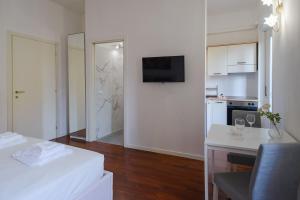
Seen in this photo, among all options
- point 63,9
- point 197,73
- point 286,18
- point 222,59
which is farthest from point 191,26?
point 63,9

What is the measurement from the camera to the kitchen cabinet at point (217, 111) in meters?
4.36

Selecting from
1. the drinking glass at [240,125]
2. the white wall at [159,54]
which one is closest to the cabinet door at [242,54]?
the white wall at [159,54]

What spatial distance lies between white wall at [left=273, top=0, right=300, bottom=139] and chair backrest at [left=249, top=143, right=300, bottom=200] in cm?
50

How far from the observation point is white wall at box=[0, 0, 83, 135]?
3.30 meters

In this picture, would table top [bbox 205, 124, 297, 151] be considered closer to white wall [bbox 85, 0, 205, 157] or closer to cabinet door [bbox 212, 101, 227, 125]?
white wall [bbox 85, 0, 205, 157]

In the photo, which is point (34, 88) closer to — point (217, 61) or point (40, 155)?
point (40, 155)

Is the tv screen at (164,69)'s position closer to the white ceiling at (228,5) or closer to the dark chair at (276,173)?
the white ceiling at (228,5)

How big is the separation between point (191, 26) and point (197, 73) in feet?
2.36

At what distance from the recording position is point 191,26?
3.06m

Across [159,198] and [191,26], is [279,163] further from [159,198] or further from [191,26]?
[191,26]

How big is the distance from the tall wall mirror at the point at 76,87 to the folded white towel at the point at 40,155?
2637mm

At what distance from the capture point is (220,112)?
438 cm

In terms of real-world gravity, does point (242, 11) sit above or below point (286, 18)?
above

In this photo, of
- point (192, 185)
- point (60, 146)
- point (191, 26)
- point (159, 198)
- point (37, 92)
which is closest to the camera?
point (60, 146)
